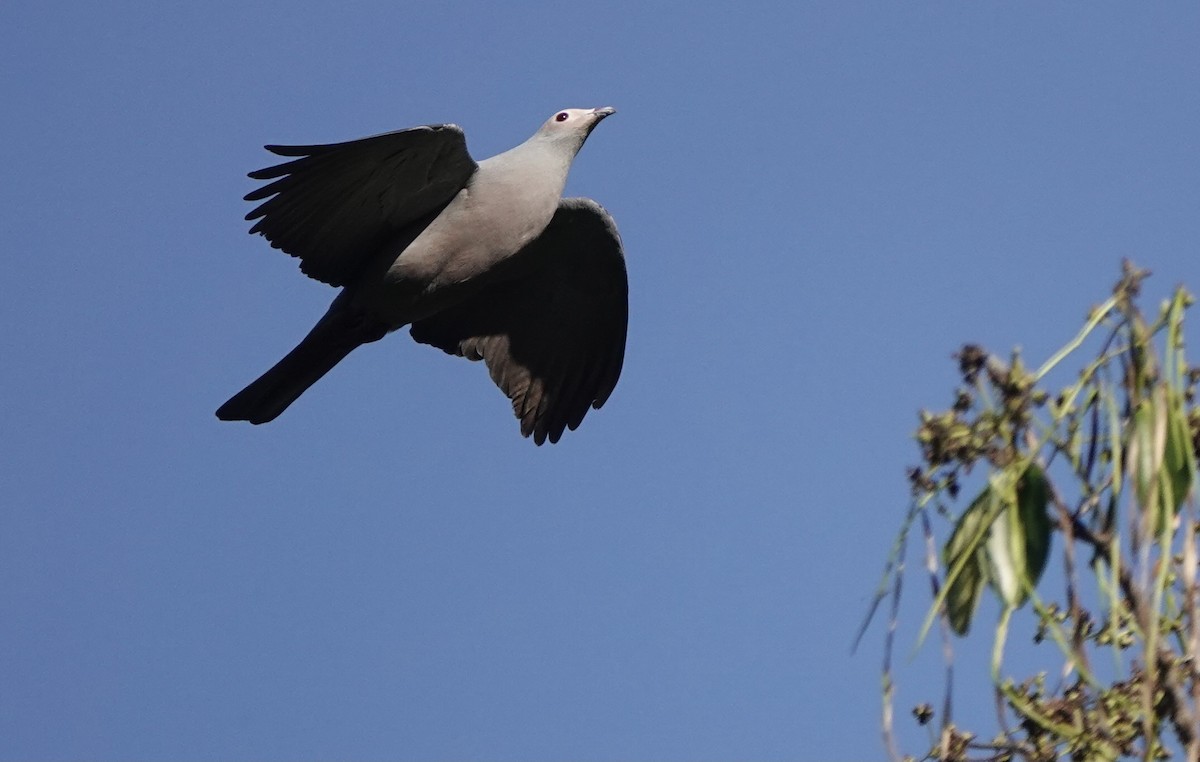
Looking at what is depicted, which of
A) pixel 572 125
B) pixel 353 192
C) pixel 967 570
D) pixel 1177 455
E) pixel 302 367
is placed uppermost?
pixel 572 125

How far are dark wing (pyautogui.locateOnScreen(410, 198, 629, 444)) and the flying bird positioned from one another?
0.4 inches

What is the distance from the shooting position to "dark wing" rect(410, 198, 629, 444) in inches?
462

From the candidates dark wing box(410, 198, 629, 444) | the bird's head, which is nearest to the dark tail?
dark wing box(410, 198, 629, 444)

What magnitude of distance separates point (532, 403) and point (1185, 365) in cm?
822

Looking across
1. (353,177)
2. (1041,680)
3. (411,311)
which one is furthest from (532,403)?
(1041,680)

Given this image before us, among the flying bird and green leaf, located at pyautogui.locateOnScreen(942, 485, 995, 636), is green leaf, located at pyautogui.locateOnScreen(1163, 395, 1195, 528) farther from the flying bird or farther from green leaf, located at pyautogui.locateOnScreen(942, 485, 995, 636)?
the flying bird

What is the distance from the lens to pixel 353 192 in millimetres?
10094

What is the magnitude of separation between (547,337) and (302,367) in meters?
1.98

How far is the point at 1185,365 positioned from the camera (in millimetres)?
3910

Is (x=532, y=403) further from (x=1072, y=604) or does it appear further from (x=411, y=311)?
(x=1072, y=604)

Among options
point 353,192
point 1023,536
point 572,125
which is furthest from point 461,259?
point 1023,536

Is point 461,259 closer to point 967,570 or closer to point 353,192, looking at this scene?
point 353,192

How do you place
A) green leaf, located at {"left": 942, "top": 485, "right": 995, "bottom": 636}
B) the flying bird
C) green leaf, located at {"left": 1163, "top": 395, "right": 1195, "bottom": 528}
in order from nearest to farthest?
green leaf, located at {"left": 1163, "top": 395, "right": 1195, "bottom": 528} < green leaf, located at {"left": 942, "top": 485, "right": 995, "bottom": 636} < the flying bird

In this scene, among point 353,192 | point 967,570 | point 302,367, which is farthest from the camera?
point 302,367
